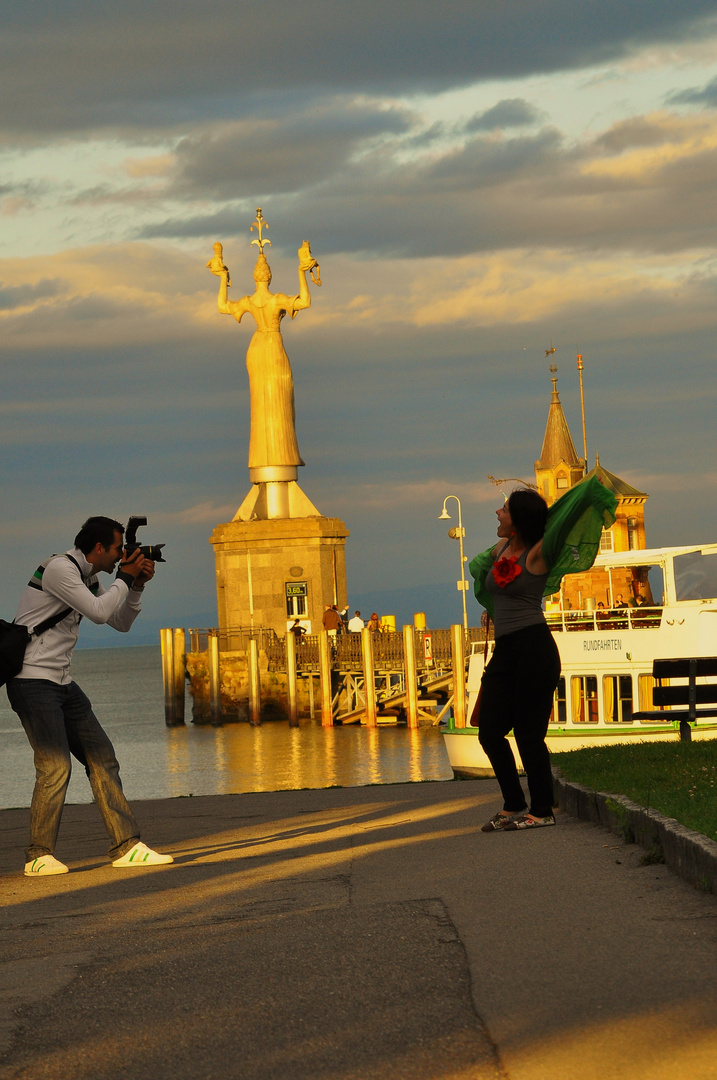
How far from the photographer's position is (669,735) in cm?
2211

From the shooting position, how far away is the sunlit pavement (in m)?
3.99

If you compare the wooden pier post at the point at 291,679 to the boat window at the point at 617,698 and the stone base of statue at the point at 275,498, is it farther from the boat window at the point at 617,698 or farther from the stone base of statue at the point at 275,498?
the boat window at the point at 617,698

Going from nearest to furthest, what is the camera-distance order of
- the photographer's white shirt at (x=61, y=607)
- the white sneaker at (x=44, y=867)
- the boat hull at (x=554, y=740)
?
the photographer's white shirt at (x=61, y=607)
the white sneaker at (x=44, y=867)
the boat hull at (x=554, y=740)

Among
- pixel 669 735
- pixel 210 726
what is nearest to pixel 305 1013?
pixel 669 735

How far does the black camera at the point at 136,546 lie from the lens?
831 cm

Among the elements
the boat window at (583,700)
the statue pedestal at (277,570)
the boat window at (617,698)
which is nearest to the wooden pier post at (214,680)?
the statue pedestal at (277,570)

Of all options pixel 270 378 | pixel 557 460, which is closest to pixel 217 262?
pixel 270 378

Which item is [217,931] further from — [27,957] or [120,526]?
[120,526]

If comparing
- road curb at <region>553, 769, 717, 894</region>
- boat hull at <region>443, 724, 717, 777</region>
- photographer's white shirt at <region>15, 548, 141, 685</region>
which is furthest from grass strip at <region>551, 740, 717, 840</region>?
boat hull at <region>443, 724, 717, 777</region>

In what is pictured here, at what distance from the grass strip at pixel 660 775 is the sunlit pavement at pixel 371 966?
363 millimetres

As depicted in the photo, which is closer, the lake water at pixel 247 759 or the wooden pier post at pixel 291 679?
the lake water at pixel 247 759

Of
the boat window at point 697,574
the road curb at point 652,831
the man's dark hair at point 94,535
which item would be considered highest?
the boat window at point 697,574

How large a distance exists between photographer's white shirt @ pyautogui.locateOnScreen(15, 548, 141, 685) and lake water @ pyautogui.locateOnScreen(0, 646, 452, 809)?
60.2 ft

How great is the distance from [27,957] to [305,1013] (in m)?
1.79
